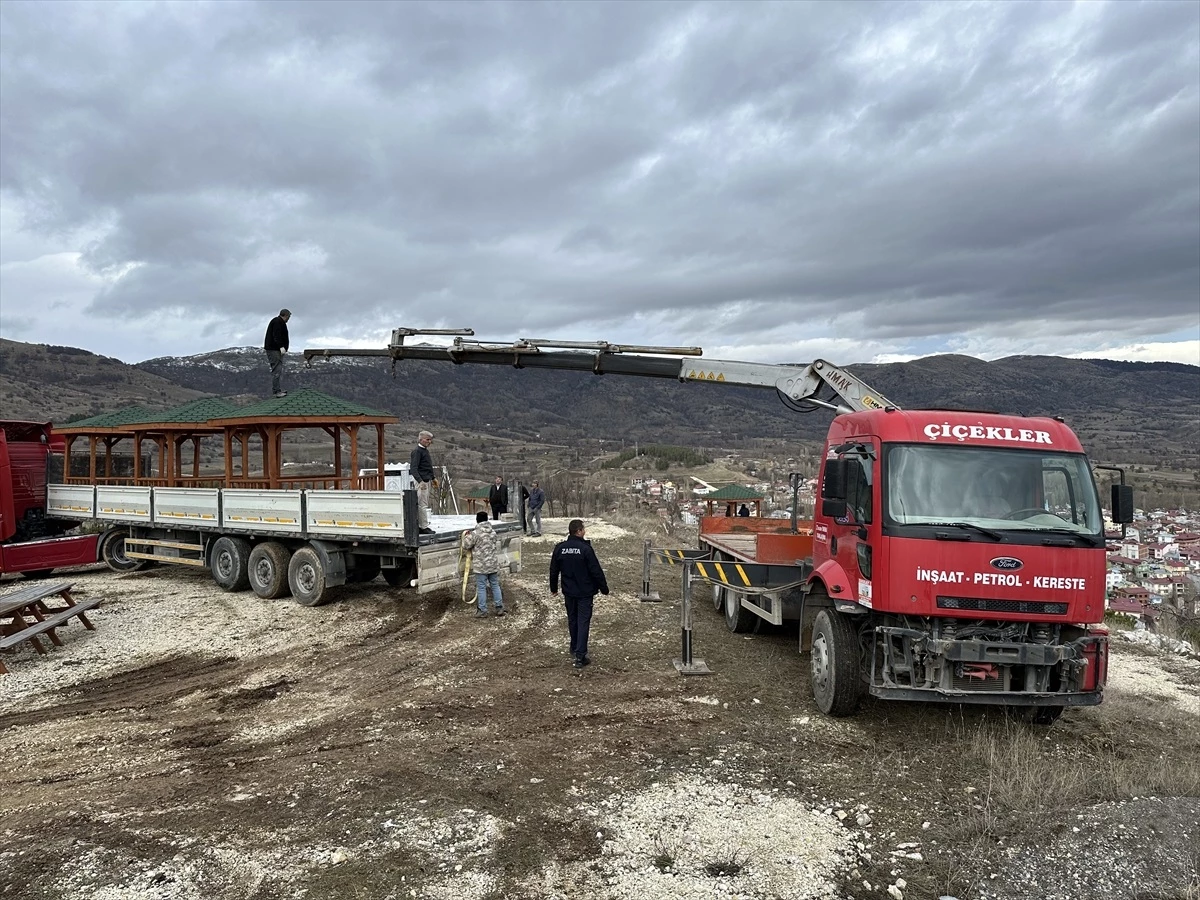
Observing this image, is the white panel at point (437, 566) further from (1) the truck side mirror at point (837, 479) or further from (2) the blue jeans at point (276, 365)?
(1) the truck side mirror at point (837, 479)

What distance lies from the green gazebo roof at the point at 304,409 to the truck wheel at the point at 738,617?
20.9ft

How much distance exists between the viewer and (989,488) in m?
6.08

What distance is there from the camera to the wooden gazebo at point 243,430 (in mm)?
12172

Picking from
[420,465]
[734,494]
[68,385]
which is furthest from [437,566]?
[68,385]

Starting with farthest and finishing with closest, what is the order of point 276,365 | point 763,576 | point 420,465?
point 276,365, point 420,465, point 763,576

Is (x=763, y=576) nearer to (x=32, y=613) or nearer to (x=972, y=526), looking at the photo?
(x=972, y=526)

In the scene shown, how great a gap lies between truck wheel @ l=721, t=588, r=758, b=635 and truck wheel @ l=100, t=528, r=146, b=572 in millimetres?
12302

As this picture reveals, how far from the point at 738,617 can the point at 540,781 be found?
5095 mm

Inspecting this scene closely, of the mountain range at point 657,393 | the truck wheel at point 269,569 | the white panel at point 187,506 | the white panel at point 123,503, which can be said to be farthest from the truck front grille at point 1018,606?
the mountain range at point 657,393

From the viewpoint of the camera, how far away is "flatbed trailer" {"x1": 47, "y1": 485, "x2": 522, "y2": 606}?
10.4 m

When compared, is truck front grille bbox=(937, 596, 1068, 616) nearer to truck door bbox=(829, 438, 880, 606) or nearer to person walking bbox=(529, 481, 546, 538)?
truck door bbox=(829, 438, 880, 606)

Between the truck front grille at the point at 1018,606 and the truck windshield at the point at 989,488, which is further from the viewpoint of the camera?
the truck windshield at the point at 989,488

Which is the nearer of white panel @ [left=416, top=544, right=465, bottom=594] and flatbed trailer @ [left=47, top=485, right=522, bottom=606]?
white panel @ [left=416, top=544, right=465, bottom=594]

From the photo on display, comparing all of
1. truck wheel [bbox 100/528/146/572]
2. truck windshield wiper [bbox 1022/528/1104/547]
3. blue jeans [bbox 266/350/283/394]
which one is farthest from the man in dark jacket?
truck wheel [bbox 100/528/146/572]
